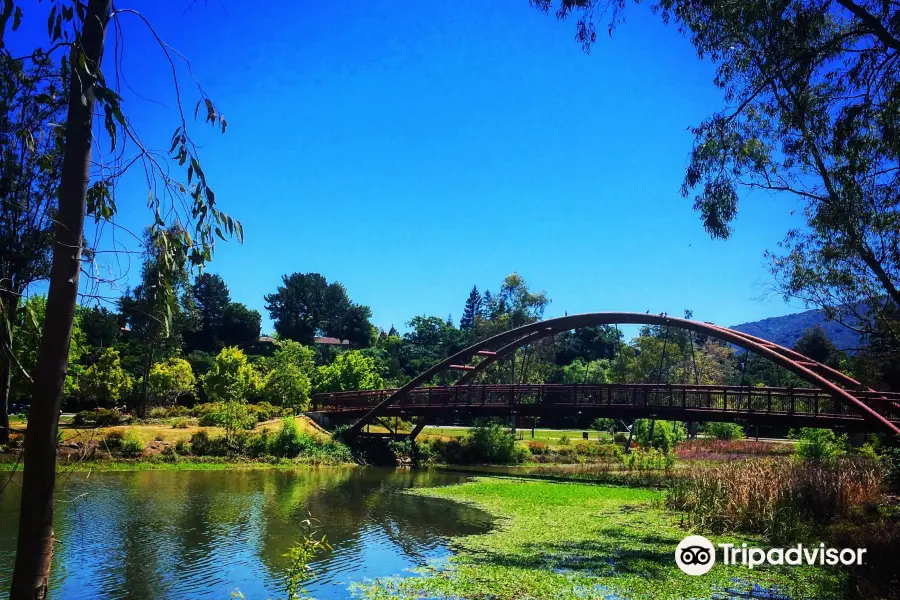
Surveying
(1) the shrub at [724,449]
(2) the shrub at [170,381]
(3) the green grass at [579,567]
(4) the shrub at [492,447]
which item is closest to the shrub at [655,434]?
(1) the shrub at [724,449]

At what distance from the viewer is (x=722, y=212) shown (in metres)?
14.9

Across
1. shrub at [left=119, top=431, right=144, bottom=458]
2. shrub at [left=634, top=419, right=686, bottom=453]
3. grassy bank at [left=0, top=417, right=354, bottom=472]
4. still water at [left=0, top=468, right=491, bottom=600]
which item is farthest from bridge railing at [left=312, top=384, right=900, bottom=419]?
shrub at [left=119, top=431, right=144, bottom=458]

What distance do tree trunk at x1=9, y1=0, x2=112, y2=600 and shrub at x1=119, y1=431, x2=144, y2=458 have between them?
84.8 ft

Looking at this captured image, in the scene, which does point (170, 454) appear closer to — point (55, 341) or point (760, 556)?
point (760, 556)

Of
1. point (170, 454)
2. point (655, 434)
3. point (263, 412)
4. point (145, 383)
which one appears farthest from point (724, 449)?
point (145, 383)

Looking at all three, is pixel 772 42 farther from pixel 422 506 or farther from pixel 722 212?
pixel 422 506

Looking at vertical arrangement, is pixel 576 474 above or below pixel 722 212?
below

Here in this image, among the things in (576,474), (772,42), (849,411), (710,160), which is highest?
(772,42)

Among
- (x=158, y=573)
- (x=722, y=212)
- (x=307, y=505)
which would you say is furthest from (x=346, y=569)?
(x=722, y=212)

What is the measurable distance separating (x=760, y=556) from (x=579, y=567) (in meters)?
3.55

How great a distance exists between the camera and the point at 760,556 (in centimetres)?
1190

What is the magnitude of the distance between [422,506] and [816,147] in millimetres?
15070

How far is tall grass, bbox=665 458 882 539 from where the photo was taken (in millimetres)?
13802

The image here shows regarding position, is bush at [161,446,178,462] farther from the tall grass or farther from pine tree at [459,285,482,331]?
pine tree at [459,285,482,331]
